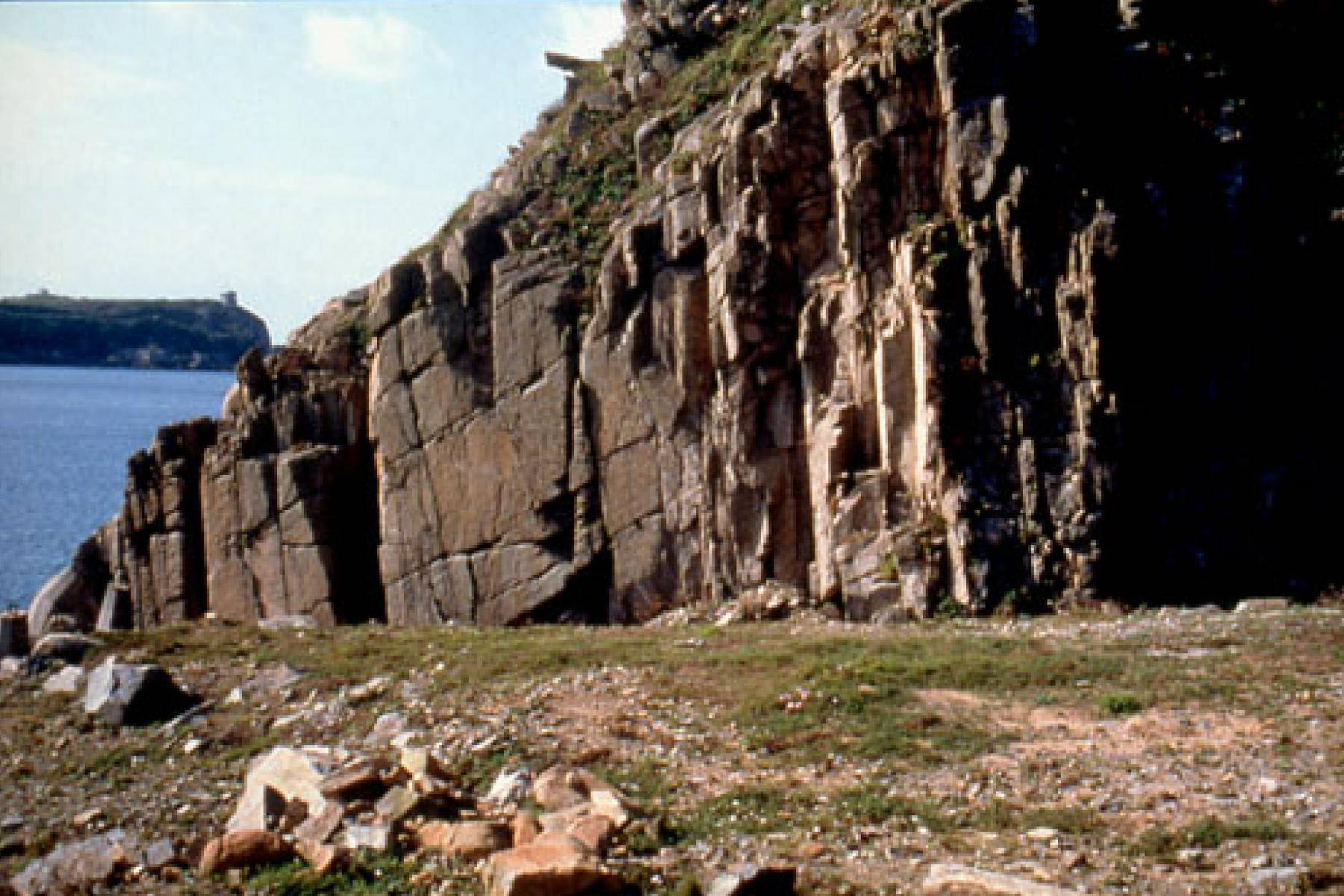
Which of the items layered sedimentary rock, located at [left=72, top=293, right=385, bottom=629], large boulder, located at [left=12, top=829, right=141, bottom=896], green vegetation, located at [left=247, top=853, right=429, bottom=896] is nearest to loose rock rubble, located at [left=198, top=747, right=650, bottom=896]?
green vegetation, located at [left=247, top=853, right=429, bottom=896]

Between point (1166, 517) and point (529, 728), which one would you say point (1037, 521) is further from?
point (529, 728)

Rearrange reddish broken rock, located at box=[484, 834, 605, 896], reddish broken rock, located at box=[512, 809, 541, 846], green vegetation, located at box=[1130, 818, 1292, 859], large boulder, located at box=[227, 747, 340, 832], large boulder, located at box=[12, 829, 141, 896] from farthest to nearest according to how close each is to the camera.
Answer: large boulder, located at box=[227, 747, 340, 832] < large boulder, located at box=[12, 829, 141, 896] < reddish broken rock, located at box=[512, 809, 541, 846] < green vegetation, located at box=[1130, 818, 1292, 859] < reddish broken rock, located at box=[484, 834, 605, 896]

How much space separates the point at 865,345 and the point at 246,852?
52.2ft

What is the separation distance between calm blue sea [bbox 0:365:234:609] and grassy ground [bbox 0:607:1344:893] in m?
25.5

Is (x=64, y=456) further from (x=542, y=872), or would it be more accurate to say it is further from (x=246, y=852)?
(x=542, y=872)

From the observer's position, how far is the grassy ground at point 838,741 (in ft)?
41.9

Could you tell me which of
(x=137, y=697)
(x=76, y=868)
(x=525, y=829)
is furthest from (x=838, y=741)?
(x=137, y=697)

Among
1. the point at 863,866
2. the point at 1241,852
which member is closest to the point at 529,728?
the point at 863,866

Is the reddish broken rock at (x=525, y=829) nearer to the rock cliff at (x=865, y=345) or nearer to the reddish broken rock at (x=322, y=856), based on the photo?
the reddish broken rock at (x=322, y=856)

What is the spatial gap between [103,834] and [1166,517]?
56.6 feet

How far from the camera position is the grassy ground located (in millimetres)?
12766

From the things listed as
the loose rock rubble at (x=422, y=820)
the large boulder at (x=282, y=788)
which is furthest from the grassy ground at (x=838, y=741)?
the large boulder at (x=282, y=788)

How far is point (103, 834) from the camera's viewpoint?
1561 centimetres

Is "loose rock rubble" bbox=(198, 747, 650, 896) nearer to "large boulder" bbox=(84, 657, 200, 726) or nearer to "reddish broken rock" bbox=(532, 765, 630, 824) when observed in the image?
"reddish broken rock" bbox=(532, 765, 630, 824)
